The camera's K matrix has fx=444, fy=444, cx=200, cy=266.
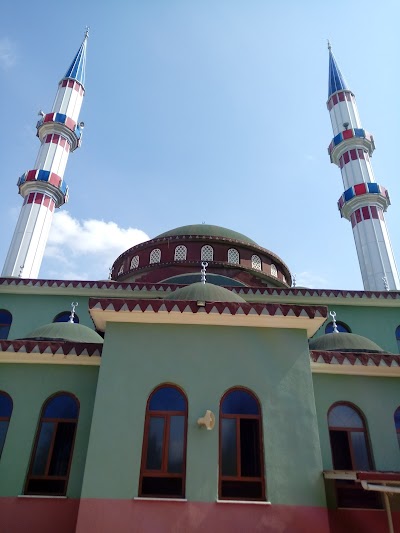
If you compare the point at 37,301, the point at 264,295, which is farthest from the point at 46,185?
the point at 264,295

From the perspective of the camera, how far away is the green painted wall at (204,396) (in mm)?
7137

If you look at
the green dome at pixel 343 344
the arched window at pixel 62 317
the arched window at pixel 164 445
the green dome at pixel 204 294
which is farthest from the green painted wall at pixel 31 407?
the green dome at pixel 343 344

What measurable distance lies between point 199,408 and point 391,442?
3843mm

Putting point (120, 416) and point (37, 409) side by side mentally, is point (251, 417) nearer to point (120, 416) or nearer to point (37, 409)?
point (120, 416)

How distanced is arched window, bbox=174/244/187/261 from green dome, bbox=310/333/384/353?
A: 792 centimetres

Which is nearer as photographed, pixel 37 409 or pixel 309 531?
pixel 309 531

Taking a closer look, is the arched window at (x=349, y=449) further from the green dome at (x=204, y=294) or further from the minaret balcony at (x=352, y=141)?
the minaret balcony at (x=352, y=141)

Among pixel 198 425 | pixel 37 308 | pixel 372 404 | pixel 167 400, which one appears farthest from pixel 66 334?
pixel 372 404

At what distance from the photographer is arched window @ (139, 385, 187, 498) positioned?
23.6ft

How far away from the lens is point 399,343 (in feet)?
45.2

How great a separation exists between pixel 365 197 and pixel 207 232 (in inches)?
334

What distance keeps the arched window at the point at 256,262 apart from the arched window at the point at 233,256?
0.72 metres

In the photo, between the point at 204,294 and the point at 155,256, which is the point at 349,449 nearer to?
the point at 204,294

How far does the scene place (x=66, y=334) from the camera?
1064 cm
